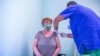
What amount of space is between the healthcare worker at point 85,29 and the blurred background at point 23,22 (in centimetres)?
78

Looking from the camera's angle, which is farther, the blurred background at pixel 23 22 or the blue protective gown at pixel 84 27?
the blurred background at pixel 23 22

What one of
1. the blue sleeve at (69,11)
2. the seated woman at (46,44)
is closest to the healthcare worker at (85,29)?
the blue sleeve at (69,11)

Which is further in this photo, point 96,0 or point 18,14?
point 96,0

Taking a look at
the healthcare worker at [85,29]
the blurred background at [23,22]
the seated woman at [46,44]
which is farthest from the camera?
the seated woman at [46,44]

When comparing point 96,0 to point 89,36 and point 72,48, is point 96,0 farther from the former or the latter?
point 89,36

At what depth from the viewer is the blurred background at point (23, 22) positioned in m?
2.25

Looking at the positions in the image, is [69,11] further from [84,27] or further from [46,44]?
[46,44]

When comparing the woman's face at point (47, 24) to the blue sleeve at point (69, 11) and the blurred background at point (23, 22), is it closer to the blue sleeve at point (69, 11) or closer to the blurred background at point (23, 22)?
the blurred background at point (23, 22)

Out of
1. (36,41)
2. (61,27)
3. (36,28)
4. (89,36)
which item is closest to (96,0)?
(61,27)

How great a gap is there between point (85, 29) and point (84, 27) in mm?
22

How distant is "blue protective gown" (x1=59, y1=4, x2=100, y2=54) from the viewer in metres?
1.75

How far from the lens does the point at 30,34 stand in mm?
3129

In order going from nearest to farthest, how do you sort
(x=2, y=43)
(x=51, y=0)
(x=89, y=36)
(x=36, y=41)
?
1. (x=89, y=36)
2. (x=2, y=43)
3. (x=36, y=41)
4. (x=51, y=0)

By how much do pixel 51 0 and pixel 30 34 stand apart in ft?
2.88
